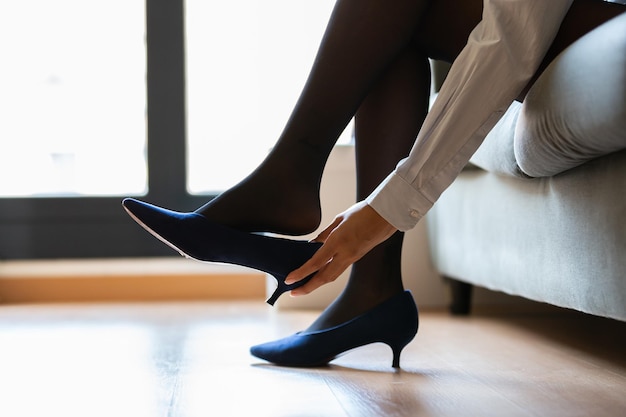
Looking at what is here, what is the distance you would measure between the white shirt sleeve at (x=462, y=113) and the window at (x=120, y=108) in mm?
1492

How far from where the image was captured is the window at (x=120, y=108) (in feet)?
7.94

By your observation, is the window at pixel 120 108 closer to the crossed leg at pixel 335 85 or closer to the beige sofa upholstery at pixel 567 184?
the beige sofa upholstery at pixel 567 184

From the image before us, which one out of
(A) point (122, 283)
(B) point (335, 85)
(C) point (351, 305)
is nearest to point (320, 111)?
(B) point (335, 85)

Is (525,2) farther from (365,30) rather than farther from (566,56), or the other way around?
(365,30)

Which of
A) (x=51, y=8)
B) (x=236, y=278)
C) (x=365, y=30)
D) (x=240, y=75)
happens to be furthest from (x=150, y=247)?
(x=365, y=30)

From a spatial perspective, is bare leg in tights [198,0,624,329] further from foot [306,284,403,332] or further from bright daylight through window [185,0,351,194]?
bright daylight through window [185,0,351,194]

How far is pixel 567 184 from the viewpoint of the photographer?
112 cm

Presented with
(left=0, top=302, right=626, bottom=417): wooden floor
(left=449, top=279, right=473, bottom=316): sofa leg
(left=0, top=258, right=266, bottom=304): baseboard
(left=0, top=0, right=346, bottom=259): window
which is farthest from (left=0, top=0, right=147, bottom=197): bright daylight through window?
(left=449, top=279, right=473, bottom=316): sofa leg

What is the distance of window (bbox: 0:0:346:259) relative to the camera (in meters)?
2.42

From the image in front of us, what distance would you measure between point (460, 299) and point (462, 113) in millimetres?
1045

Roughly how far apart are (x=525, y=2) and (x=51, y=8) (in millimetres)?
1891

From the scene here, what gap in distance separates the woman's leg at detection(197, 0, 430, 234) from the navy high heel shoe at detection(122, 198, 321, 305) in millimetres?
33

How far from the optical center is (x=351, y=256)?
99 cm

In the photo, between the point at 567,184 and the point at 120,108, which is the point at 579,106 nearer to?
the point at 567,184
